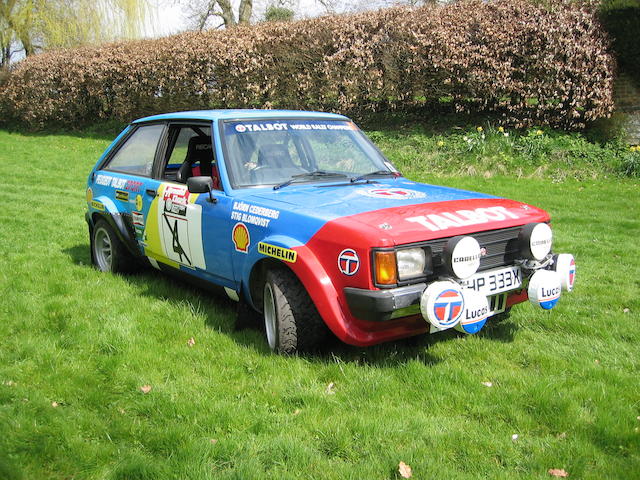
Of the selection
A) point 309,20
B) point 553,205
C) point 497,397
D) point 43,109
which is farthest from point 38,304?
point 43,109

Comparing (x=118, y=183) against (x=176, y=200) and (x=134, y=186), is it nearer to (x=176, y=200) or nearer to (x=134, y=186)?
(x=134, y=186)

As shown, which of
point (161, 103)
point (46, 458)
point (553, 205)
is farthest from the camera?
point (161, 103)

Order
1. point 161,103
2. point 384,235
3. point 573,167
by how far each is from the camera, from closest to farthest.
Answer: point 384,235
point 573,167
point 161,103

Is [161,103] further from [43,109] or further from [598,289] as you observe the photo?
[598,289]

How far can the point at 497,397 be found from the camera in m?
3.52

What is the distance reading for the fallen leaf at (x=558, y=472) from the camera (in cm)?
283

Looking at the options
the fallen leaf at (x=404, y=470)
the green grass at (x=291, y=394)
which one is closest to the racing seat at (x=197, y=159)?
the green grass at (x=291, y=394)

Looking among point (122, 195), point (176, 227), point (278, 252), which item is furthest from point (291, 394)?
point (122, 195)

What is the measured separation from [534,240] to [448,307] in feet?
2.87

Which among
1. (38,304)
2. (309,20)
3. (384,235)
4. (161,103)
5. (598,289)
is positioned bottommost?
(598,289)

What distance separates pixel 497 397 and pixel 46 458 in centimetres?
233

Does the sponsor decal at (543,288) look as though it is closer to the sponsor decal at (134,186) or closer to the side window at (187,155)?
the side window at (187,155)

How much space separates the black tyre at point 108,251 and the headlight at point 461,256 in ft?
11.4

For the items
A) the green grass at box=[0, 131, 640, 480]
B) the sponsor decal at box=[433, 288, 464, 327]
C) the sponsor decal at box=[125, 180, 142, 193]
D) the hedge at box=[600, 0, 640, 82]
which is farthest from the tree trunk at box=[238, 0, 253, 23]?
the sponsor decal at box=[433, 288, 464, 327]
